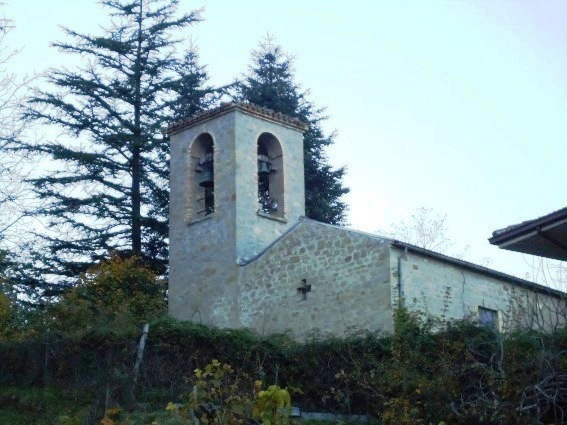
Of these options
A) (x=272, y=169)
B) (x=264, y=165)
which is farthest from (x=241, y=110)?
(x=272, y=169)

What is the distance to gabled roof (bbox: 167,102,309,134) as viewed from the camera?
26594 millimetres

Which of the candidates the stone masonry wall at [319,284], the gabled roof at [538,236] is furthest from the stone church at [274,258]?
the gabled roof at [538,236]

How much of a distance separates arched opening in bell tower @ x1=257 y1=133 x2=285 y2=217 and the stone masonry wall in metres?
2.18

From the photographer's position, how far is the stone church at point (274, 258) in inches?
906

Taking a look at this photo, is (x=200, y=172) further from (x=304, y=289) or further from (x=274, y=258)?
(x=304, y=289)

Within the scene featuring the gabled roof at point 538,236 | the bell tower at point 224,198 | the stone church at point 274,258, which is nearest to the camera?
the gabled roof at point 538,236

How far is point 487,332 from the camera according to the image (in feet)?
49.1

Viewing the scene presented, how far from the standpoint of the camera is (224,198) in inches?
1032

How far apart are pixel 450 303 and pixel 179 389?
780cm

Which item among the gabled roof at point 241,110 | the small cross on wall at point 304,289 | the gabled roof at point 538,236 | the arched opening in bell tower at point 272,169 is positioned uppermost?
the gabled roof at point 241,110

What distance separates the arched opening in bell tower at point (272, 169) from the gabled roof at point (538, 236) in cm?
1271

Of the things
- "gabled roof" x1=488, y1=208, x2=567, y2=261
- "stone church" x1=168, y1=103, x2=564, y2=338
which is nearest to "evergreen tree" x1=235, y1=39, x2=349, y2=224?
"stone church" x1=168, y1=103, x2=564, y2=338

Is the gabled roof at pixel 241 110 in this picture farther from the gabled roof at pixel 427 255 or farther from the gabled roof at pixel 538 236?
the gabled roof at pixel 538 236

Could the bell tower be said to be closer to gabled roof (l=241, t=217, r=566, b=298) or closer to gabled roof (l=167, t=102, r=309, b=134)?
gabled roof (l=167, t=102, r=309, b=134)
